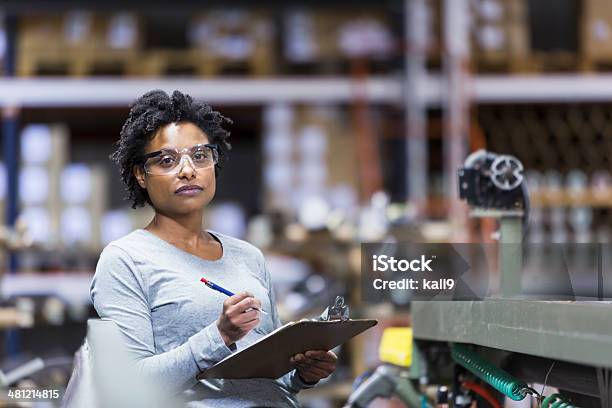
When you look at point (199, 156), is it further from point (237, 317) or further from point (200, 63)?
point (200, 63)

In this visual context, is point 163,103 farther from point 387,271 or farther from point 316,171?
point 316,171

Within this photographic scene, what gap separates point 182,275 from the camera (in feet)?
6.64

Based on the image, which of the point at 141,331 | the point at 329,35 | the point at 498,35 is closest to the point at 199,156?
the point at 141,331

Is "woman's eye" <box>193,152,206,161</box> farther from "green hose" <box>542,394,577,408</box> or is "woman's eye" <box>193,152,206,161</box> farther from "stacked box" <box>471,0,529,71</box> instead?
"stacked box" <box>471,0,529,71</box>

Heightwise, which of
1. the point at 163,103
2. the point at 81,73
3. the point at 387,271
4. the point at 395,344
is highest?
the point at 81,73

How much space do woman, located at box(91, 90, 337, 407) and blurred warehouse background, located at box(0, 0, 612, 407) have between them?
4.61m

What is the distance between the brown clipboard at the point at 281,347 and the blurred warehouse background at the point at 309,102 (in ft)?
15.5

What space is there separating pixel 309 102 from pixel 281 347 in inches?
230

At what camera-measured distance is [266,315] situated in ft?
6.91

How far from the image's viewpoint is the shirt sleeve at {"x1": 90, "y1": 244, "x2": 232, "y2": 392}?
1.89 m

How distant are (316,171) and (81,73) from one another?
5.62 ft

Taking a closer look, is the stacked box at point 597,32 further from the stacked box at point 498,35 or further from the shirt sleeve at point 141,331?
the shirt sleeve at point 141,331

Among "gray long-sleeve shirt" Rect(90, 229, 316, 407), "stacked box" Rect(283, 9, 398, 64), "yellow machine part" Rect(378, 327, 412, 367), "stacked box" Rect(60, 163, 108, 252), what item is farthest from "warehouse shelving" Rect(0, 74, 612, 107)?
"gray long-sleeve shirt" Rect(90, 229, 316, 407)

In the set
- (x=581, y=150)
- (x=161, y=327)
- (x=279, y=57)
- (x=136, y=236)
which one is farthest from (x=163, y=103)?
(x=581, y=150)
